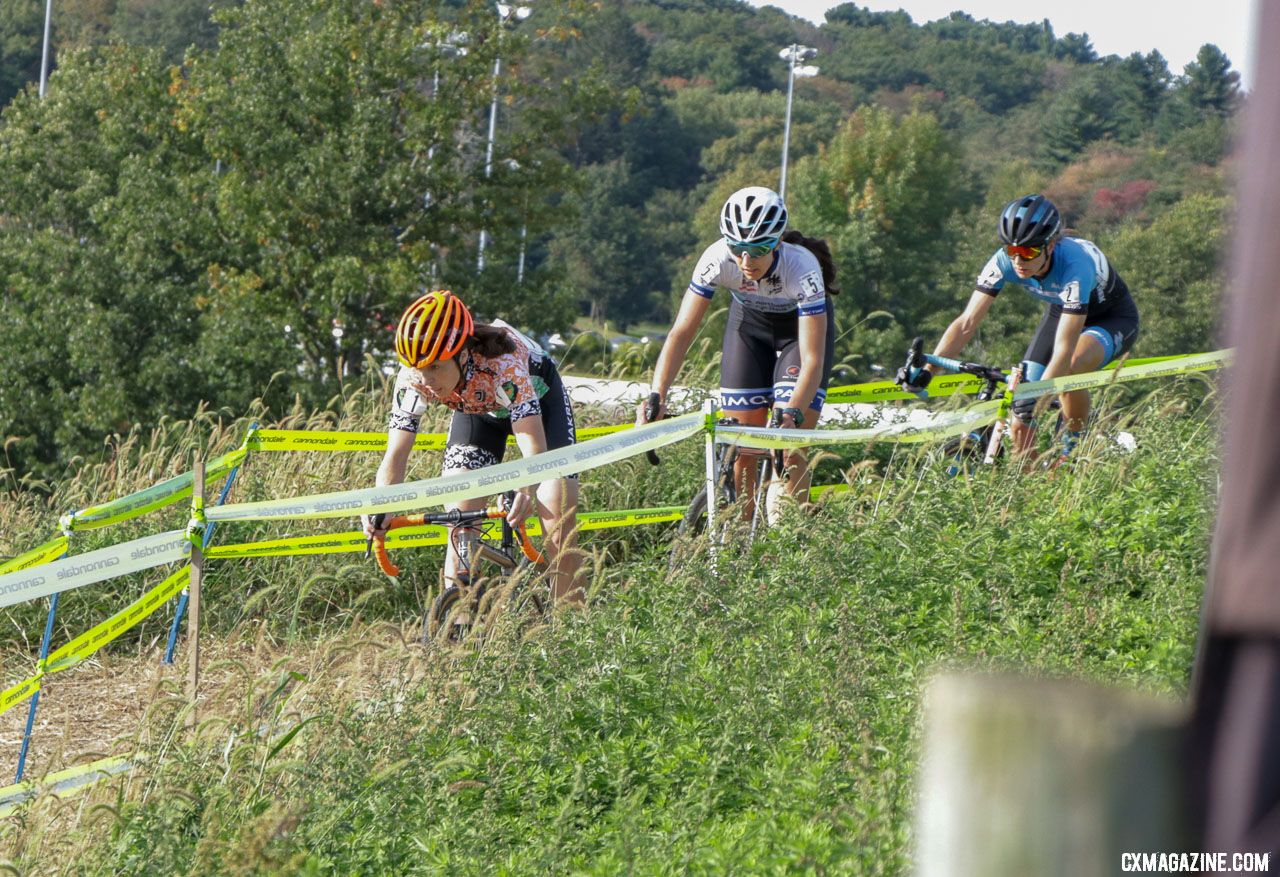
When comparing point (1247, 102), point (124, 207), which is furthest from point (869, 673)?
point (124, 207)

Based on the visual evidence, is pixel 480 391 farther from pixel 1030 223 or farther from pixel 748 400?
pixel 1030 223

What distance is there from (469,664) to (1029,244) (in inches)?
164

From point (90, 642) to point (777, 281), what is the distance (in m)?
3.58

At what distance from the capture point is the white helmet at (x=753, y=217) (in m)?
6.80

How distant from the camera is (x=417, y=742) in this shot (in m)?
4.51

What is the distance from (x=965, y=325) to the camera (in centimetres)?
832

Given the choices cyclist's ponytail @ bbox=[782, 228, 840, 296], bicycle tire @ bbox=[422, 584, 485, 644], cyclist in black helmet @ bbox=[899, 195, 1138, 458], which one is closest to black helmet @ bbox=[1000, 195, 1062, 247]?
cyclist in black helmet @ bbox=[899, 195, 1138, 458]

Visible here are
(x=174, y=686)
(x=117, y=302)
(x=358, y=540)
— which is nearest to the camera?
(x=174, y=686)

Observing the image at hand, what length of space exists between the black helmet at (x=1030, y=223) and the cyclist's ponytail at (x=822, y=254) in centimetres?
94

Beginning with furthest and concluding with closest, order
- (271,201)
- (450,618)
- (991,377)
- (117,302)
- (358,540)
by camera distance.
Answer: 1. (117,302)
2. (271,201)
3. (991,377)
4. (358,540)
5. (450,618)

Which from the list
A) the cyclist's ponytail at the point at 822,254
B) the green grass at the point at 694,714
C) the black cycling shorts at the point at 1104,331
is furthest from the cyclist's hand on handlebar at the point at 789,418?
the black cycling shorts at the point at 1104,331

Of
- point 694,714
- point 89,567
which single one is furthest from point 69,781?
point 694,714

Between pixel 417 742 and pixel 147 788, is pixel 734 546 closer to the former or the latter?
pixel 417 742

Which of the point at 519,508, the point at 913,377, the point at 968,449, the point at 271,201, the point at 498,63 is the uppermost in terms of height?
the point at 498,63
